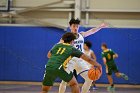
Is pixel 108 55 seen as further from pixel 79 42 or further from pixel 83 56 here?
pixel 83 56

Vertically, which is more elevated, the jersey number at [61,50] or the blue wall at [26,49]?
the jersey number at [61,50]

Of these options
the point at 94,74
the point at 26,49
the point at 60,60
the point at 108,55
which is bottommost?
the point at 26,49

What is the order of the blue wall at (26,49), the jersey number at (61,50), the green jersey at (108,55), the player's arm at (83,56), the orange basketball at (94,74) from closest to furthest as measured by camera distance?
1. the player's arm at (83,56)
2. the jersey number at (61,50)
3. the orange basketball at (94,74)
4. the green jersey at (108,55)
5. the blue wall at (26,49)

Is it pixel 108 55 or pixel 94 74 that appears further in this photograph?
pixel 108 55

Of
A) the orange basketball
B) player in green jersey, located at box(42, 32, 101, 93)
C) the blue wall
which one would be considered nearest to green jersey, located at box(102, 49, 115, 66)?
the blue wall

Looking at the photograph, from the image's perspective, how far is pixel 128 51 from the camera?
17.4 metres

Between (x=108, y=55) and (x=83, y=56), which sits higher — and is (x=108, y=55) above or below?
below

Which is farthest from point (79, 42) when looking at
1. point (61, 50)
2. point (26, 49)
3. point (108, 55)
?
point (26, 49)

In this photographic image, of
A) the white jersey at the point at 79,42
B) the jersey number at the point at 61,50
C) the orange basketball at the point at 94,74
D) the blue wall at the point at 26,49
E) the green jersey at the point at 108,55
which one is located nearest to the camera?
the jersey number at the point at 61,50

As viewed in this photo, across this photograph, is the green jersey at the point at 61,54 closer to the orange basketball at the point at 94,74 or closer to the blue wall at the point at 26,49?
the orange basketball at the point at 94,74

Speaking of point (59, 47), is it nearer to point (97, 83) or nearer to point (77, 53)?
point (77, 53)

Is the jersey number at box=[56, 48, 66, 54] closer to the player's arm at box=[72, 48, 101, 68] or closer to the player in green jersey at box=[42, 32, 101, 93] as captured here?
the player in green jersey at box=[42, 32, 101, 93]

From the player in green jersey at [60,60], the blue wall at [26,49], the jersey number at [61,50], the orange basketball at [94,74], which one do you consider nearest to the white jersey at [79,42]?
the orange basketball at [94,74]

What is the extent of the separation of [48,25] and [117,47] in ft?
12.0
